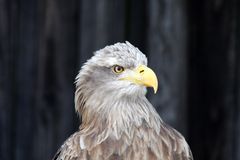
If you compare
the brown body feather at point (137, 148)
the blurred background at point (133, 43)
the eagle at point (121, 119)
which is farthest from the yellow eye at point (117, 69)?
the blurred background at point (133, 43)

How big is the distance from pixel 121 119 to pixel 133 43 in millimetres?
1977

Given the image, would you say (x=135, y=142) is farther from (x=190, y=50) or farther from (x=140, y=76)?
(x=190, y=50)

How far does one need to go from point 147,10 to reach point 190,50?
0.47m

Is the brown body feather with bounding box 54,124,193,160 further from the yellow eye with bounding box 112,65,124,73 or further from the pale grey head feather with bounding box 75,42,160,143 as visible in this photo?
the yellow eye with bounding box 112,65,124,73

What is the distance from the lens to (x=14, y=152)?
8367 millimetres

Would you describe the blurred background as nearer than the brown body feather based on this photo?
No

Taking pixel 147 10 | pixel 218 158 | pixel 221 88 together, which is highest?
pixel 147 10

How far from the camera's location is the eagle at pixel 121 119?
6117mm

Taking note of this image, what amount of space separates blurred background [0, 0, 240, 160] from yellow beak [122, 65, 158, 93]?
1.95 meters

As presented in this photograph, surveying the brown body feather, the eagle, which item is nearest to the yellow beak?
the eagle

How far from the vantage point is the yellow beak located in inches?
236

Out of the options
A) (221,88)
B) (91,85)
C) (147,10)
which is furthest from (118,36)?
(91,85)

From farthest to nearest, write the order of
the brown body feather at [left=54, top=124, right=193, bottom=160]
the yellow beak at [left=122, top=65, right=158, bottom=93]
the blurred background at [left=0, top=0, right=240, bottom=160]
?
1. the blurred background at [left=0, top=0, right=240, bottom=160]
2. the brown body feather at [left=54, top=124, right=193, bottom=160]
3. the yellow beak at [left=122, top=65, right=158, bottom=93]

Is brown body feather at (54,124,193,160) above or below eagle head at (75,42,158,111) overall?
below
